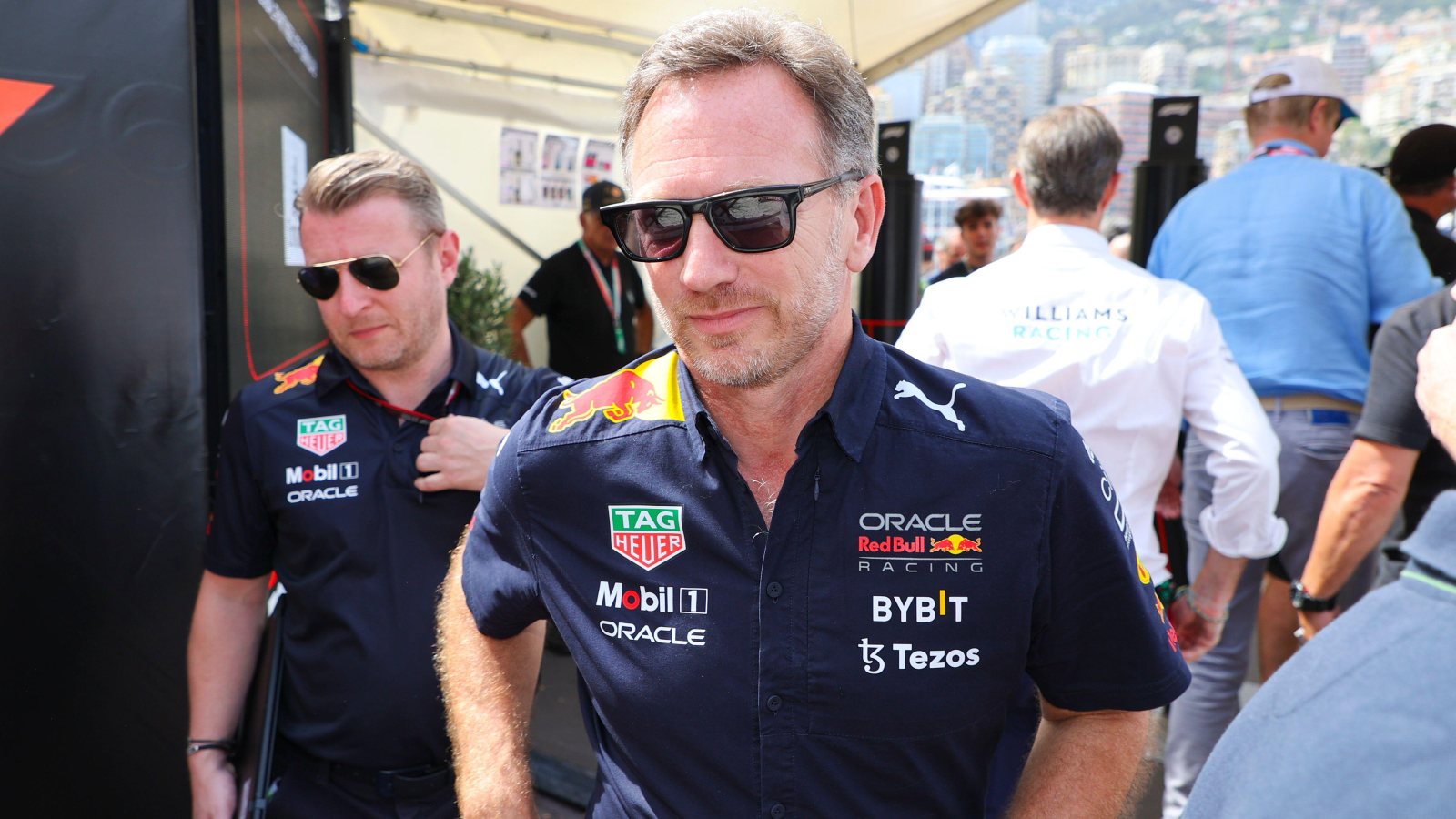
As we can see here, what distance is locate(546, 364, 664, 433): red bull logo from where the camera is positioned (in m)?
1.51

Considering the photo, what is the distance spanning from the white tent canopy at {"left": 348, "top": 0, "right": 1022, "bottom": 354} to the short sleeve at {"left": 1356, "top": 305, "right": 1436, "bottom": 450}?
4.04 metres

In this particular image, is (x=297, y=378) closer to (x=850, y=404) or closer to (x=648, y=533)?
(x=648, y=533)

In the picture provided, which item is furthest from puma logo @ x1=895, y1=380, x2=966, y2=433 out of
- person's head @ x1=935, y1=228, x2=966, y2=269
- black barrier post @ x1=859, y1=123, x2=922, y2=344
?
person's head @ x1=935, y1=228, x2=966, y2=269

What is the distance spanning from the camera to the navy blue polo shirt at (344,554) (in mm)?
2025

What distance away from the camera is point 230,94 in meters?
2.43

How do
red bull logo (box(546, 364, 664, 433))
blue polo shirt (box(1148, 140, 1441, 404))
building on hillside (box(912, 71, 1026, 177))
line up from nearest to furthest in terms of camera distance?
red bull logo (box(546, 364, 664, 433))
blue polo shirt (box(1148, 140, 1441, 404))
building on hillside (box(912, 71, 1026, 177))

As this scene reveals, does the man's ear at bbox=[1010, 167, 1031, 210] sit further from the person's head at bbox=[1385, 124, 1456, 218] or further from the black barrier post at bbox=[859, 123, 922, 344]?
the black barrier post at bbox=[859, 123, 922, 344]

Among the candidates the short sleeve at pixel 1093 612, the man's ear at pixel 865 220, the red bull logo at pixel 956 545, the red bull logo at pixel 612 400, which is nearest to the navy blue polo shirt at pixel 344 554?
the red bull logo at pixel 612 400

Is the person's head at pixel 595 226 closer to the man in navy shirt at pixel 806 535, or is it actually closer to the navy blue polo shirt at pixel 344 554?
the navy blue polo shirt at pixel 344 554

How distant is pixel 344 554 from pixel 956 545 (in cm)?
124

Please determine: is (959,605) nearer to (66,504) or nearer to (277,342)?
(66,504)

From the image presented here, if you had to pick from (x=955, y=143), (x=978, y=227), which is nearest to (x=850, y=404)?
(x=978, y=227)

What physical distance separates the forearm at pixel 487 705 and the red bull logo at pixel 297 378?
0.64m

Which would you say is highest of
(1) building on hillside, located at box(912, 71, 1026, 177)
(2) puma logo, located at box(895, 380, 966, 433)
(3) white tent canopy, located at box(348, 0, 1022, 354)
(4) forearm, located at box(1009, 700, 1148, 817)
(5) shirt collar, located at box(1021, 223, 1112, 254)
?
(1) building on hillside, located at box(912, 71, 1026, 177)
